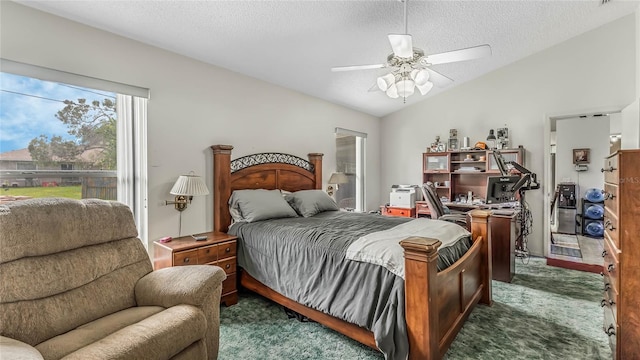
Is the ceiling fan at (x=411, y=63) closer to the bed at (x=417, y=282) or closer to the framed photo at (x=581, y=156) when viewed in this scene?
the bed at (x=417, y=282)

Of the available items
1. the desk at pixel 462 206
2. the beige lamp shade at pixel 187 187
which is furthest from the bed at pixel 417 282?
the desk at pixel 462 206

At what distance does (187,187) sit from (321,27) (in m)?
1.95

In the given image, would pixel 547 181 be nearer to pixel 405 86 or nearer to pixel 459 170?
pixel 459 170

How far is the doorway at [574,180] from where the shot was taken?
162 inches

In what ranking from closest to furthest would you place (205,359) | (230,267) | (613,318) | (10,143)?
1. (205,359)
2. (613,318)
3. (10,143)
4. (230,267)

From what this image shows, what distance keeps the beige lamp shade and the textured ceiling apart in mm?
1269

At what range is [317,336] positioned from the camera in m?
2.21

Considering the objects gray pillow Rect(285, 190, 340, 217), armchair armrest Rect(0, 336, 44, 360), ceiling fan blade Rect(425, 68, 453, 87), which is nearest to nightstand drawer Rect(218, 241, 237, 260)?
gray pillow Rect(285, 190, 340, 217)

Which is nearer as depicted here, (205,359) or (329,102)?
(205,359)

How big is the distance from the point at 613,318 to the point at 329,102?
A: 402cm

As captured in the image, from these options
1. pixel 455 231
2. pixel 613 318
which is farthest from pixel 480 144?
pixel 613 318

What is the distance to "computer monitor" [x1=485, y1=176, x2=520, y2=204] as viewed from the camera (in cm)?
366

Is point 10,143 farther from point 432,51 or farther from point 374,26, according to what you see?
point 432,51

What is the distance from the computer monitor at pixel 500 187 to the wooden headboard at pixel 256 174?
2.29 m
